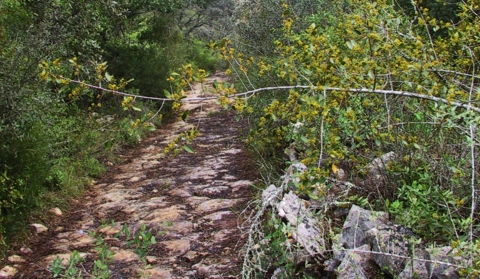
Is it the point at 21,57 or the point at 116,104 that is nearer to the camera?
the point at 21,57

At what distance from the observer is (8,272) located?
13.2ft

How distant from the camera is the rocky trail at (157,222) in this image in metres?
3.81

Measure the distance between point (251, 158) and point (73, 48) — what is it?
138 inches

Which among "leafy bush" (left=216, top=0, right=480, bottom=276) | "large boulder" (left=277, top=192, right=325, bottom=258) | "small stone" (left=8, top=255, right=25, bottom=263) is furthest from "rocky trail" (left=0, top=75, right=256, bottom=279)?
"leafy bush" (left=216, top=0, right=480, bottom=276)

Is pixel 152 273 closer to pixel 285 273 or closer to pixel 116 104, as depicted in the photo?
pixel 285 273

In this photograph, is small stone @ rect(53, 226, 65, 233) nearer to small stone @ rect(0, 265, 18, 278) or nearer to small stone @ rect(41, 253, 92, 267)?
small stone @ rect(41, 253, 92, 267)

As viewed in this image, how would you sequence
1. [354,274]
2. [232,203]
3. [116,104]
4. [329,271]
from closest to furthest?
1. [354,274]
2. [329,271]
3. [232,203]
4. [116,104]

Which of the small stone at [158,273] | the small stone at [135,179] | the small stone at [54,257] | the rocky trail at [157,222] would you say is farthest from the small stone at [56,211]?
the small stone at [158,273]

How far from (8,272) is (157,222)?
1427mm

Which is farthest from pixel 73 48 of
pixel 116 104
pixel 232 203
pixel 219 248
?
pixel 219 248

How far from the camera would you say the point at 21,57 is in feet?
16.0

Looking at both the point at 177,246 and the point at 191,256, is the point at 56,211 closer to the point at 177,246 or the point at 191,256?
the point at 177,246

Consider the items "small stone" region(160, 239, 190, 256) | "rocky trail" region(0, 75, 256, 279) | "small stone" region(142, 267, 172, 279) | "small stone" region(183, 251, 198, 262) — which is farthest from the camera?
"small stone" region(160, 239, 190, 256)

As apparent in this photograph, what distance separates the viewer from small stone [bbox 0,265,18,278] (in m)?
3.98
